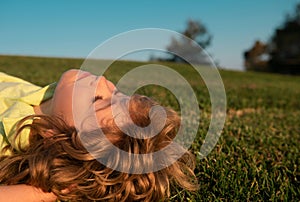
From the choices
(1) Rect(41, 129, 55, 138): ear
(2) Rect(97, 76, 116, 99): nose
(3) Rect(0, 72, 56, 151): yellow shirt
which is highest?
(2) Rect(97, 76, 116, 99): nose

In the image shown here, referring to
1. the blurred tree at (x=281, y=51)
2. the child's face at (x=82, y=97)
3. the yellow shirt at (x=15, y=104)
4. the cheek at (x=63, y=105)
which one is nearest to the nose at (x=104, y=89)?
the child's face at (x=82, y=97)

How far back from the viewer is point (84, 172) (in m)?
2.35

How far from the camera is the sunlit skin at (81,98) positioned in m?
2.67

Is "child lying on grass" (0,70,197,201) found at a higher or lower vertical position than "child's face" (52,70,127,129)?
lower

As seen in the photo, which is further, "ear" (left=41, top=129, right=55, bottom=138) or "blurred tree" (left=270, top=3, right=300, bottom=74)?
"blurred tree" (left=270, top=3, right=300, bottom=74)

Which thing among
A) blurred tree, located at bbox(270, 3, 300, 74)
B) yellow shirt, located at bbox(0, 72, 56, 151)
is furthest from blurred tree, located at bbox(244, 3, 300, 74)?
yellow shirt, located at bbox(0, 72, 56, 151)

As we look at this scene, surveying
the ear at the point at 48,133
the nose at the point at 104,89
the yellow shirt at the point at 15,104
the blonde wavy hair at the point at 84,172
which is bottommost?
the blonde wavy hair at the point at 84,172

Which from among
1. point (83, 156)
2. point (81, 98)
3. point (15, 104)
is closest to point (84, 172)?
point (83, 156)

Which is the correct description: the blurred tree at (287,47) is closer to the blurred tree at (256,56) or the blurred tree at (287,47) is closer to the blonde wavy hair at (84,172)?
the blurred tree at (256,56)

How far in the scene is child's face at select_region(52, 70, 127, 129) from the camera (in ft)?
8.75

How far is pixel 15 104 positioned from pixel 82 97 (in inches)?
30.2

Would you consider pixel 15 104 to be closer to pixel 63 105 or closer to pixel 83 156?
pixel 63 105

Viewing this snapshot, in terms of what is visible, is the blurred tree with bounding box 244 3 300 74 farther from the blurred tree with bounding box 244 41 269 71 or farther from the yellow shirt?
the yellow shirt

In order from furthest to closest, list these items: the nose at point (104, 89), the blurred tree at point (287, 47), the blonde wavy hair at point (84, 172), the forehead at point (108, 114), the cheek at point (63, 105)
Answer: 1. the blurred tree at point (287, 47)
2. the nose at point (104, 89)
3. the cheek at point (63, 105)
4. the forehead at point (108, 114)
5. the blonde wavy hair at point (84, 172)
